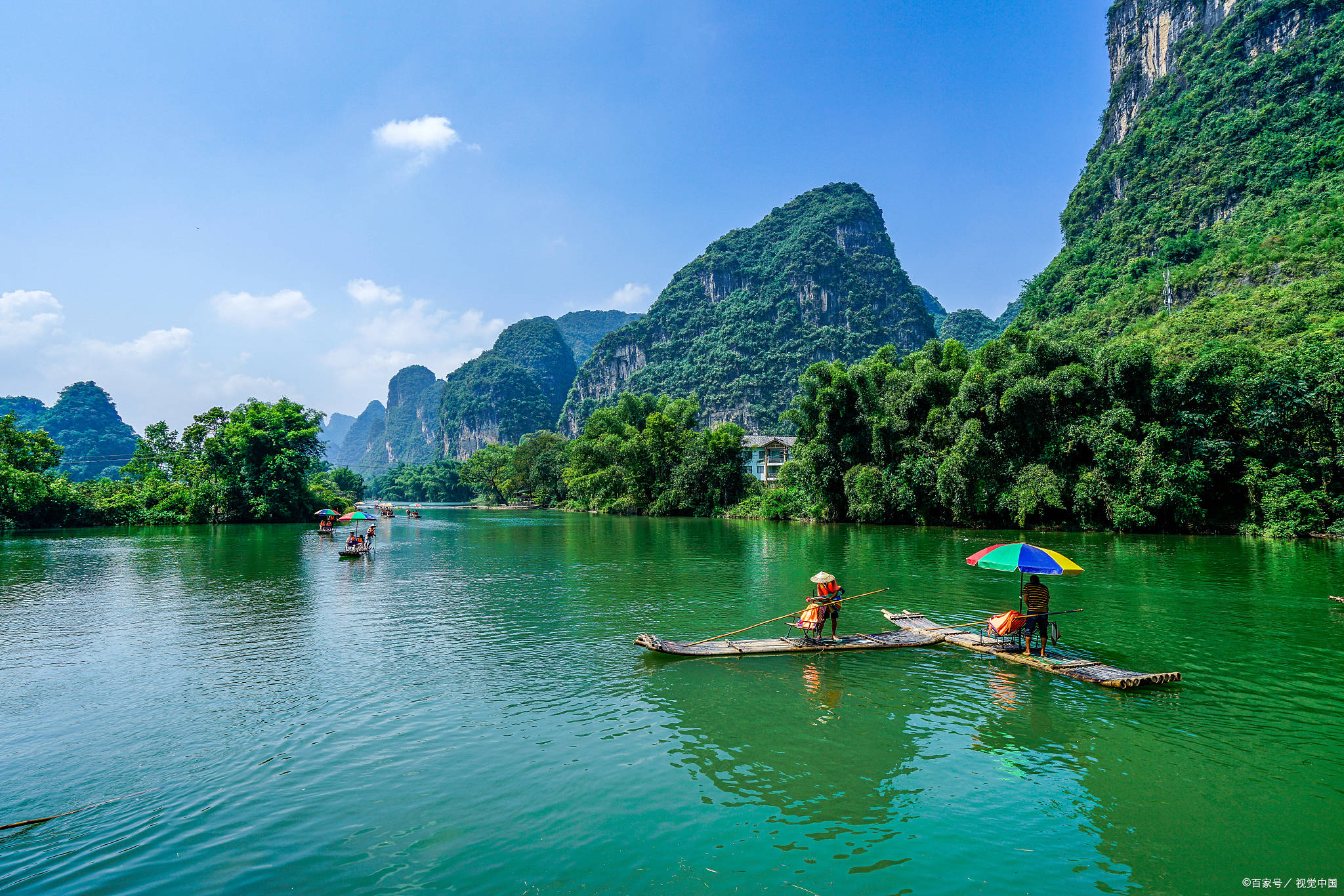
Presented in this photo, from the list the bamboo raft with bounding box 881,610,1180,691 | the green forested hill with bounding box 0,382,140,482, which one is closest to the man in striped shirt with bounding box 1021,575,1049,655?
the bamboo raft with bounding box 881,610,1180,691

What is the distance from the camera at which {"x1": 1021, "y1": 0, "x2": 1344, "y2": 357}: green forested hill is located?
168ft

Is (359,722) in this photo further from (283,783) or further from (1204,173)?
(1204,173)

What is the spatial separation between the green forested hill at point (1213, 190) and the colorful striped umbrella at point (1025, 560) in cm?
3937

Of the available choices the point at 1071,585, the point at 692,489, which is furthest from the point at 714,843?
the point at 692,489

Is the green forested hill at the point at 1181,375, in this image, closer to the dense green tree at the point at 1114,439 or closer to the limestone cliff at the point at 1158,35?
the dense green tree at the point at 1114,439

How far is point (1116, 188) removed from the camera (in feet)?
329

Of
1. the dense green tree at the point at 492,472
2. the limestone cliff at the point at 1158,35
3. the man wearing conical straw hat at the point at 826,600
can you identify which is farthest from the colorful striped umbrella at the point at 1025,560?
the limestone cliff at the point at 1158,35

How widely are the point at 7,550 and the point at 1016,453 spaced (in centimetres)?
5993

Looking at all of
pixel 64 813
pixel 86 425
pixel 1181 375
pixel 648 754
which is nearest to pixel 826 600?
pixel 648 754

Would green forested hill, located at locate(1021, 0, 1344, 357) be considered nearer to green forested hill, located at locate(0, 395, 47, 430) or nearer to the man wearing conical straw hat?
the man wearing conical straw hat

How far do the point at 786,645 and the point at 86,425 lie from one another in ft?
644

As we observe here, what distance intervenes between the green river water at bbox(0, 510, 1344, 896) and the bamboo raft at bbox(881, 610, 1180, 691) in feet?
0.93

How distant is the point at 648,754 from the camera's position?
888 centimetres

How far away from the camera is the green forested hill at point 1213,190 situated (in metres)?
51.1
